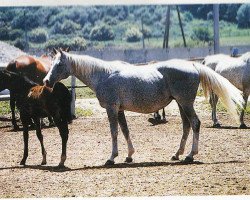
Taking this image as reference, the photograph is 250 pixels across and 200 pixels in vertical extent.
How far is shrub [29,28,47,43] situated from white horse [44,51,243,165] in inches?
60.1

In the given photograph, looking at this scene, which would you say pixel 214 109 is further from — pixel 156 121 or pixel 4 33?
pixel 4 33

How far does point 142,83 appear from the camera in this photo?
802cm

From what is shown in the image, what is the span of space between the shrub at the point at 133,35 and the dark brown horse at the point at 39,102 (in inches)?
96.3

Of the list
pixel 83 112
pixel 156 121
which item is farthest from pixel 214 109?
pixel 83 112

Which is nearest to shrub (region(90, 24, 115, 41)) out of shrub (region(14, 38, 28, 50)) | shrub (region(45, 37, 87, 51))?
shrub (region(45, 37, 87, 51))

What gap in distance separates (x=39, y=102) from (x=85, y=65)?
2.94 feet

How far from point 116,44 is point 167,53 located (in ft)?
7.45

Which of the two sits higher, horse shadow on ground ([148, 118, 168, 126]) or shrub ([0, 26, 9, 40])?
shrub ([0, 26, 9, 40])

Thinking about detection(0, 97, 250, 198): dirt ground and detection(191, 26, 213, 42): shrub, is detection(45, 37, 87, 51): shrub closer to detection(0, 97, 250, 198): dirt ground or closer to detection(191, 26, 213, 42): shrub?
detection(0, 97, 250, 198): dirt ground

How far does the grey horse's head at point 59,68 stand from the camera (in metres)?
7.91

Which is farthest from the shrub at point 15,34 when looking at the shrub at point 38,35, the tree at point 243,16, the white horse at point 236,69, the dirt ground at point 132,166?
the white horse at point 236,69

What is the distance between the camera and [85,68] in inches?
315

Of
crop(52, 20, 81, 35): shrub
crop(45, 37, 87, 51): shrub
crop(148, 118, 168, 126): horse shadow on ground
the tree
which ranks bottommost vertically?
crop(148, 118, 168, 126): horse shadow on ground

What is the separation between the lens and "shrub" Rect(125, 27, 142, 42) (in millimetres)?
9768
